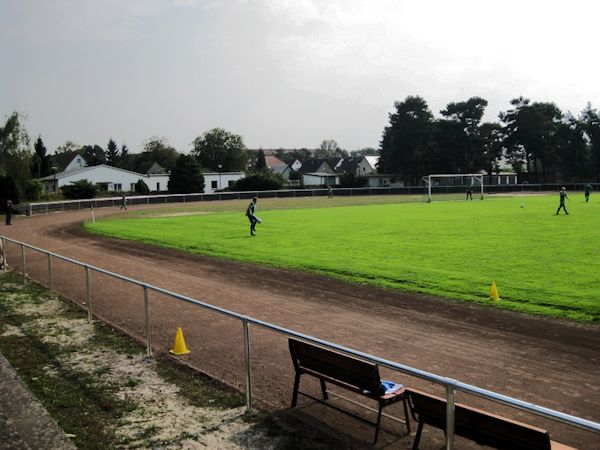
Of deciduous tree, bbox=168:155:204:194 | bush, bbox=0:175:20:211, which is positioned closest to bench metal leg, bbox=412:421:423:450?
bush, bbox=0:175:20:211

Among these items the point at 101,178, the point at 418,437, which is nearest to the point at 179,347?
the point at 418,437

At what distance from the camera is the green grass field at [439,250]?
14227 mm

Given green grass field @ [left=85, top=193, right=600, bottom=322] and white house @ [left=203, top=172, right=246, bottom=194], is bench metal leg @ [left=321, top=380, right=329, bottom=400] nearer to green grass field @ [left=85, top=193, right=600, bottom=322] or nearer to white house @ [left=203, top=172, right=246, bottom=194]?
green grass field @ [left=85, top=193, right=600, bottom=322]

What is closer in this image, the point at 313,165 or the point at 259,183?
the point at 259,183

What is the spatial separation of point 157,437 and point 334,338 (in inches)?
183

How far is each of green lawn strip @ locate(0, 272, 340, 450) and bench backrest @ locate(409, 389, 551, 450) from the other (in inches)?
47.3

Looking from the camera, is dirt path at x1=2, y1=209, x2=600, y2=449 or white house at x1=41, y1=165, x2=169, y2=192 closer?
dirt path at x1=2, y1=209, x2=600, y2=449

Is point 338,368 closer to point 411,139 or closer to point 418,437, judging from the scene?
point 418,437

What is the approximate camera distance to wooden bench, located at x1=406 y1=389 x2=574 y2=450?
4.41 m

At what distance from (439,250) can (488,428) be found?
1744 centimetres

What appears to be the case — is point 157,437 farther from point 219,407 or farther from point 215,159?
point 215,159

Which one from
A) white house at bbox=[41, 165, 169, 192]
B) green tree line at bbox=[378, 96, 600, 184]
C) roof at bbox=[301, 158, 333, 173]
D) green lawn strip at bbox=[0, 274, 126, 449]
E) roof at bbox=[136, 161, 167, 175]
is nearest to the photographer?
green lawn strip at bbox=[0, 274, 126, 449]

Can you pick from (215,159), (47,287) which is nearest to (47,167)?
(215,159)

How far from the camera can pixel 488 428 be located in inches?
189
